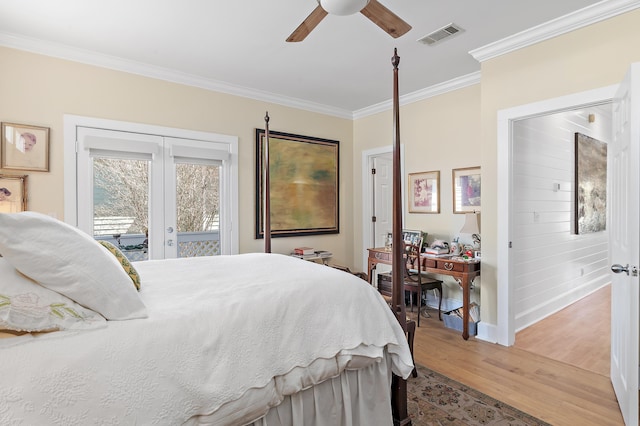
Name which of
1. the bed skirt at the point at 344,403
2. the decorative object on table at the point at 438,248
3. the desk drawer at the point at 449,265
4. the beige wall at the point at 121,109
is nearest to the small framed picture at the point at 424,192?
the decorative object on table at the point at 438,248

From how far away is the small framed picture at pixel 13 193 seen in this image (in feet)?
9.60

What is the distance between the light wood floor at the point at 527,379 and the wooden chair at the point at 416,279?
1.67 feet

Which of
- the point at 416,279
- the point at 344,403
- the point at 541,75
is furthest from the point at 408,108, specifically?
the point at 344,403

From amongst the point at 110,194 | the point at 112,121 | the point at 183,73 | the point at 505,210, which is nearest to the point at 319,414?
the point at 505,210

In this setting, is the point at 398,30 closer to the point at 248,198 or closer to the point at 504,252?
the point at 504,252

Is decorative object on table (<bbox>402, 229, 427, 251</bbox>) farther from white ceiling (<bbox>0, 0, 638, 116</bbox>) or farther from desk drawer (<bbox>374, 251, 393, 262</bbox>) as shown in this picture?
white ceiling (<bbox>0, 0, 638, 116</bbox>)

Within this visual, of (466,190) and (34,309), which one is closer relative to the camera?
(34,309)

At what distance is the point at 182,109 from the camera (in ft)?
12.6

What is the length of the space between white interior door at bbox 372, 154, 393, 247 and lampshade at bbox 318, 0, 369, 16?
334cm

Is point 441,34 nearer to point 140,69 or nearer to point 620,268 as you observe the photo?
point 620,268

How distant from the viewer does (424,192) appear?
174 inches

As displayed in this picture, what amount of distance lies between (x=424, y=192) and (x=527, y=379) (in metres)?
2.38

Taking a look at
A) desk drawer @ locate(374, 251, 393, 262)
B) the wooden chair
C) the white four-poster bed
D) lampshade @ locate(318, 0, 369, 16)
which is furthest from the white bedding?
desk drawer @ locate(374, 251, 393, 262)

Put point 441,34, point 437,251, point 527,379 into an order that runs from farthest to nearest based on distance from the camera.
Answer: point 437,251
point 441,34
point 527,379
